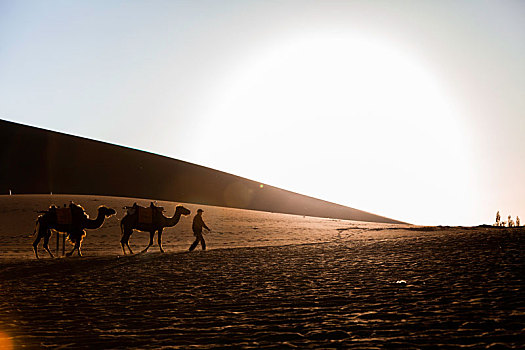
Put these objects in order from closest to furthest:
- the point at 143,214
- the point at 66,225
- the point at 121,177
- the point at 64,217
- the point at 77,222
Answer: the point at 64,217, the point at 66,225, the point at 77,222, the point at 143,214, the point at 121,177

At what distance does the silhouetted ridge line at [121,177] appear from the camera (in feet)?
185

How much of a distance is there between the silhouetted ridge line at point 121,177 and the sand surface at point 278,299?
42379mm

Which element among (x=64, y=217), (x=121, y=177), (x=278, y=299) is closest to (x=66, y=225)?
(x=64, y=217)

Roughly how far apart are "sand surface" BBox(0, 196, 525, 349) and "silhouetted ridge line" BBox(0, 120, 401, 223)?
42379mm

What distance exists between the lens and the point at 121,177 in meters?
61.5

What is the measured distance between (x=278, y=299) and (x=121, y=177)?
56.0 metres

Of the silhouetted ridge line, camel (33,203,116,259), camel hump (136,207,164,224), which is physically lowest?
camel (33,203,116,259)

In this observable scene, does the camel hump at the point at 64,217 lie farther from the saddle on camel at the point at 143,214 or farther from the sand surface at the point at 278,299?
the saddle on camel at the point at 143,214

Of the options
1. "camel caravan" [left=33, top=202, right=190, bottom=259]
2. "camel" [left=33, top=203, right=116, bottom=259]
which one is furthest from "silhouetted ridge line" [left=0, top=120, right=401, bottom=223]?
"camel" [left=33, top=203, right=116, bottom=259]

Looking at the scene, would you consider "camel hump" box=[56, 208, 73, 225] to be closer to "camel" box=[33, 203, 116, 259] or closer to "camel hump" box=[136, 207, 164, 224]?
"camel" box=[33, 203, 116, 259]

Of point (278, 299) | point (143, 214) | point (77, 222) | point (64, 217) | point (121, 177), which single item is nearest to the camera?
point (278, 299)

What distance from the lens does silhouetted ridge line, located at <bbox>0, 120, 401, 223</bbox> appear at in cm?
5641

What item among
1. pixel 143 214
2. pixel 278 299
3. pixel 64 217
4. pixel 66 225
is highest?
pixel 143 214

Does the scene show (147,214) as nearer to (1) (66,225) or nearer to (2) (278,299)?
(1) (66,225)
